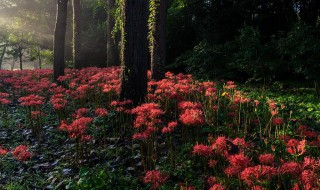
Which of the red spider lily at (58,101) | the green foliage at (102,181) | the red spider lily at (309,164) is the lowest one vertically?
the green foliage at (102,181)

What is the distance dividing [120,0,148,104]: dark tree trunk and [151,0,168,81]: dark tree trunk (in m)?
2.56

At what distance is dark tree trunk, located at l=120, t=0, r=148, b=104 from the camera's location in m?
6.48

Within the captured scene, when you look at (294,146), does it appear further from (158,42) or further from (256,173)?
(158,42)

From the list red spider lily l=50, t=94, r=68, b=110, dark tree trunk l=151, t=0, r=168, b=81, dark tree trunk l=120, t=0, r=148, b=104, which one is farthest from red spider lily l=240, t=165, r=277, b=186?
dark tree trunk l=151, t=0, r=168, b=81

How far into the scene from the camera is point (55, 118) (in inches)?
331

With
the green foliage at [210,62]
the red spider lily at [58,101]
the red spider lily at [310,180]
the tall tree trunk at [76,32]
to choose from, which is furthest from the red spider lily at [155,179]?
the tall tree trunk at [76,32]

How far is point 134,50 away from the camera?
6.59 meters

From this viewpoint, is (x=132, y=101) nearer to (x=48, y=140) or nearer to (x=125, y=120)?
(x=125, y=120)

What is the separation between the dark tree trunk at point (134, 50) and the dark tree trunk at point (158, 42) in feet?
8.39

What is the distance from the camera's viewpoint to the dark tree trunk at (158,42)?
921cm

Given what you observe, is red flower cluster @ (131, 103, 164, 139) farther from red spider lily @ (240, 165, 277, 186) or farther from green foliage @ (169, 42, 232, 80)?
green foliage @ (169, 42, 232, 80)

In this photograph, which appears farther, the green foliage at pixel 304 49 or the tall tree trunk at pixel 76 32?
the tall tree trunk at pixel 76 32

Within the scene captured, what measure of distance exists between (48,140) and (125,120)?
6.26ft

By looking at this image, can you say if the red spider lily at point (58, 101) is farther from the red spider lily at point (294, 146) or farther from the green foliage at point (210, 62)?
the green foliage at point (210, 62)
